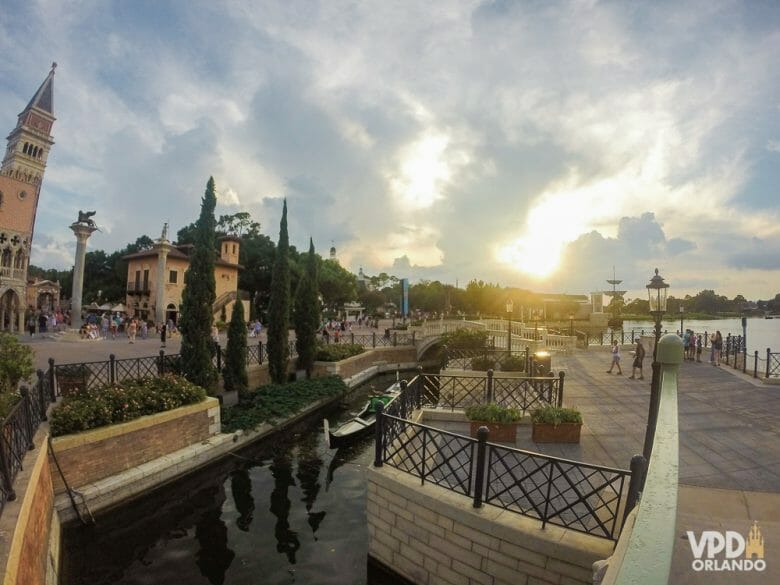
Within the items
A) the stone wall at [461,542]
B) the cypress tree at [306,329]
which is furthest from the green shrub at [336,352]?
the stone wall at [461,542]

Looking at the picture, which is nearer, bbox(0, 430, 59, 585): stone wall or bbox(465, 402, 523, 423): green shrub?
bbox(0, 430, 59, 585): stone wall

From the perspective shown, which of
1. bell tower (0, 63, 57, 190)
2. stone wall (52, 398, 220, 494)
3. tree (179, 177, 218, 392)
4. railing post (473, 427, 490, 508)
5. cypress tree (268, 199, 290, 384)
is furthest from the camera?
bell tower (0, 63, 57, 190)

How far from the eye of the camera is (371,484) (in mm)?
7254

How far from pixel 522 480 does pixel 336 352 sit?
20.6 metres

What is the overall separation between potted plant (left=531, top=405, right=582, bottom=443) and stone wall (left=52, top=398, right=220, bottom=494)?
9.35m

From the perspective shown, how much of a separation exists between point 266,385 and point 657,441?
725 inches

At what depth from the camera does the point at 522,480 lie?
5590 mm

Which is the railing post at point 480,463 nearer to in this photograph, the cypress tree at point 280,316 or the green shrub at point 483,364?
the green shrub at point 483,364

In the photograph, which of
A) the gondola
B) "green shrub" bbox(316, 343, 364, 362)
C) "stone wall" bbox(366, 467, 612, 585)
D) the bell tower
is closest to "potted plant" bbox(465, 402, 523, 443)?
"stone wall" bbox(366, 467, 612, 585)

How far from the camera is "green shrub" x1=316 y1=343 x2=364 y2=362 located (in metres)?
24.4

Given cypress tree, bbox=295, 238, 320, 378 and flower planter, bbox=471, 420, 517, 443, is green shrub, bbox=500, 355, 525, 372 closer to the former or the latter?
flower planter, bbox=471, 420, 517, 443

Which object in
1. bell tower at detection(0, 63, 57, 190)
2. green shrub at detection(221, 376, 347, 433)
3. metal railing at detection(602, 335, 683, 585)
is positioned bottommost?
green shrub at detection(221, 376, 347, 433)

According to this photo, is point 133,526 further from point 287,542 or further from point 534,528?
point 534,528

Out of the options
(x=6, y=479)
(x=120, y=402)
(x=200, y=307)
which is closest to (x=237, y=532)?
(x=120, y=402)
